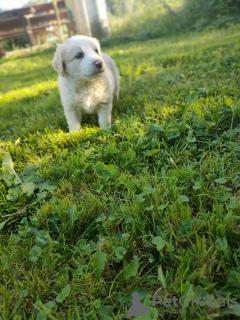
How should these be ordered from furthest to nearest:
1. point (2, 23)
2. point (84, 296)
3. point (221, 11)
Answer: point (2, 23) → point (221, 11) → point (84, 296)

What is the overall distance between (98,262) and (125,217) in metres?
0.29

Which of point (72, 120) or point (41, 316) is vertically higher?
point (72, 120)

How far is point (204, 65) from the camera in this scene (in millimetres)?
3646

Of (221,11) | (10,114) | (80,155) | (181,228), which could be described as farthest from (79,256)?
→ (221,11)

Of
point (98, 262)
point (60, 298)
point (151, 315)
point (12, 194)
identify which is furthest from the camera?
point (12, 194)

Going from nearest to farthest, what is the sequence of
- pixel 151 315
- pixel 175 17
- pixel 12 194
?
pixel 151 315 → pixel 12 194 → pixel 175 17

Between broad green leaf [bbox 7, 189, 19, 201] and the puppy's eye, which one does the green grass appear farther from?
the puppy's eye

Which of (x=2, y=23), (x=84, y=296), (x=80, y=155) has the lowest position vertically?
(x=84, y=296)

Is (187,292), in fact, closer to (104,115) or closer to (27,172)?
(27,172)

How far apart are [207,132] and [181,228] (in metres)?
0.95

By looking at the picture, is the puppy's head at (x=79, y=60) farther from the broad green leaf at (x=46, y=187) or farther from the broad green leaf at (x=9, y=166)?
the broad green leaf at (x=46, y=187)

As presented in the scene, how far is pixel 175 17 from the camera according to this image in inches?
343

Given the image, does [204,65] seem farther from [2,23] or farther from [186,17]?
[2,23]

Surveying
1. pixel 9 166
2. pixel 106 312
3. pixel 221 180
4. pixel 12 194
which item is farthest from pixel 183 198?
pixel 9 166
